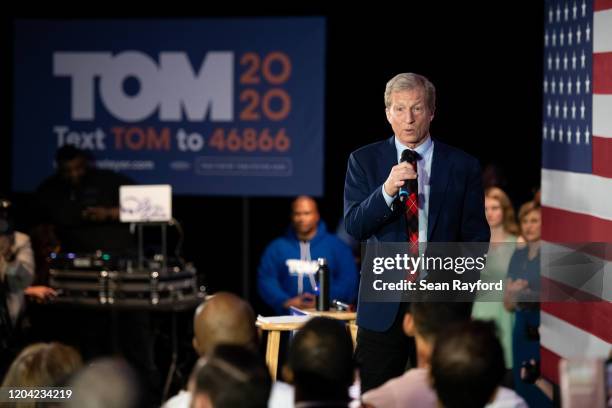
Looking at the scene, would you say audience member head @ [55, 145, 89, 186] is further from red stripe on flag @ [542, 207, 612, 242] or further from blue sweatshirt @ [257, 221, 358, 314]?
red stripe on flag @ [542, 207, 612, 242]

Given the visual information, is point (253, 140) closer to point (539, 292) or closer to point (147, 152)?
point (147, 152)

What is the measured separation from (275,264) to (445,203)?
4.20 metres

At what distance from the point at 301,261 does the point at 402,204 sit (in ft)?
13.4

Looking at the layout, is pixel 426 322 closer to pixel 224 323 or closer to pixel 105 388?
pixel 224 323

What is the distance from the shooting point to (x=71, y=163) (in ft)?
30.2

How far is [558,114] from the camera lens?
6664 mm

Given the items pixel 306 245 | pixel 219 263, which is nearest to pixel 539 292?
pixel 306 245

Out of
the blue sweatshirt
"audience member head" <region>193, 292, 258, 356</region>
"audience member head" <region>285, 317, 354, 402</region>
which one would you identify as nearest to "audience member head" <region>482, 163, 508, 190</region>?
the blue sweatshirt

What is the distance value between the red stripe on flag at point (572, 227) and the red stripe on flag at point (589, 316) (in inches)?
12.2

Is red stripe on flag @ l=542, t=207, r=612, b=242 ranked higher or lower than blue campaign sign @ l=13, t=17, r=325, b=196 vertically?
lower

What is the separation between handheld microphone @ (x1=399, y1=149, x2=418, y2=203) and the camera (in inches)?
189

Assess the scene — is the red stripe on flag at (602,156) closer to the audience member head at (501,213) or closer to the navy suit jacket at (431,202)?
the navy suit jacket at (431,202)

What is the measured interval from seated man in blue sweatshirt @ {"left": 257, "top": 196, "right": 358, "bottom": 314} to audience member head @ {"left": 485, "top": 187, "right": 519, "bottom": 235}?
1250mm

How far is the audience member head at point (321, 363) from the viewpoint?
3.80m
